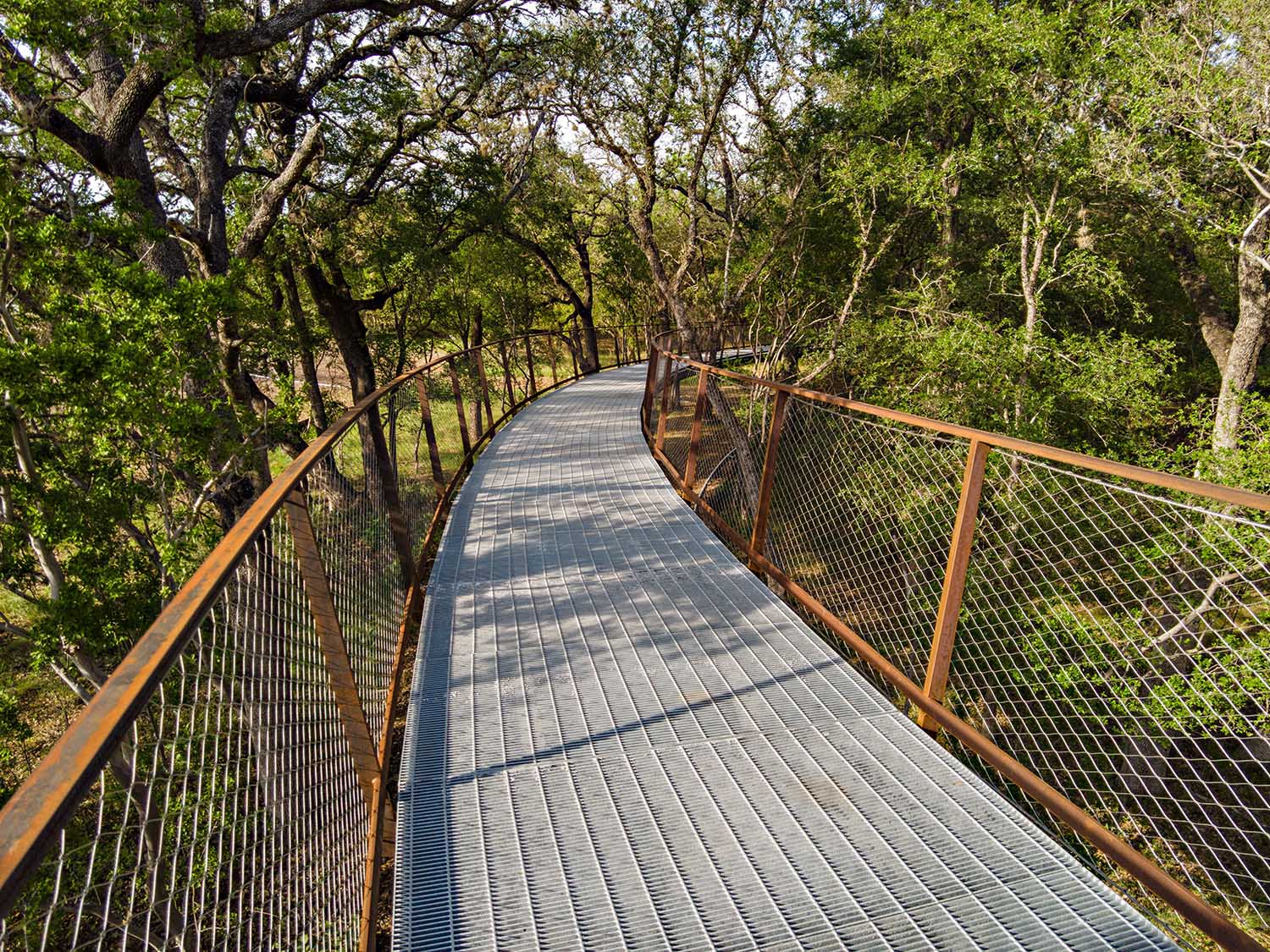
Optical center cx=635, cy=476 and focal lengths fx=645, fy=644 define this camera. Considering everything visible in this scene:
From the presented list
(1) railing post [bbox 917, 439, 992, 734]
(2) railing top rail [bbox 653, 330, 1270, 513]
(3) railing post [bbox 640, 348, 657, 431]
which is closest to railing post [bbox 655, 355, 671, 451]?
(3) railing post [bbox 640, 348, 657, 431]

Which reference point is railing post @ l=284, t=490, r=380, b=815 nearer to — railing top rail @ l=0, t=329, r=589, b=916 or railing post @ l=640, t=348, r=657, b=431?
railing top rail @ l=0, t=329, r=589, b=916

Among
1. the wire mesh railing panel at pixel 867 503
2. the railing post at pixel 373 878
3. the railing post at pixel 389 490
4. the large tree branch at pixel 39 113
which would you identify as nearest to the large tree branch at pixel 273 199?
the large tree branch at pixel 39 113

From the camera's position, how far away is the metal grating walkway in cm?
189

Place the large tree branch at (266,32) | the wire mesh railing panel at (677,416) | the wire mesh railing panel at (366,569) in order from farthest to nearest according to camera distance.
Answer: the wire mesh railing panel at (677,416) → the large tree branch at (266,32) → the wire mesh railing panel at (366,569)

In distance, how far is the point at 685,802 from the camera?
7.71ft

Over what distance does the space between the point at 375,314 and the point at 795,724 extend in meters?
18.8

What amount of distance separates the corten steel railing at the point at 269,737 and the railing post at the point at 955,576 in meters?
2.25

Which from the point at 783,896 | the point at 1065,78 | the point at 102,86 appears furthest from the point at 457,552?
the point at 1065,78

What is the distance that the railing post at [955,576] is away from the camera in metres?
2.51

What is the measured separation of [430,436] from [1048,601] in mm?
5955

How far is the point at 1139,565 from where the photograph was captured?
28.3ft

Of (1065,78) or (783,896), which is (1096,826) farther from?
(1065,78)

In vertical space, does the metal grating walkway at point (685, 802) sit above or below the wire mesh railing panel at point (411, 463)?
below

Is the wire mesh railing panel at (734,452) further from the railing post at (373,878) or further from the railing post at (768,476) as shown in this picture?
the railing post at (373,878)
